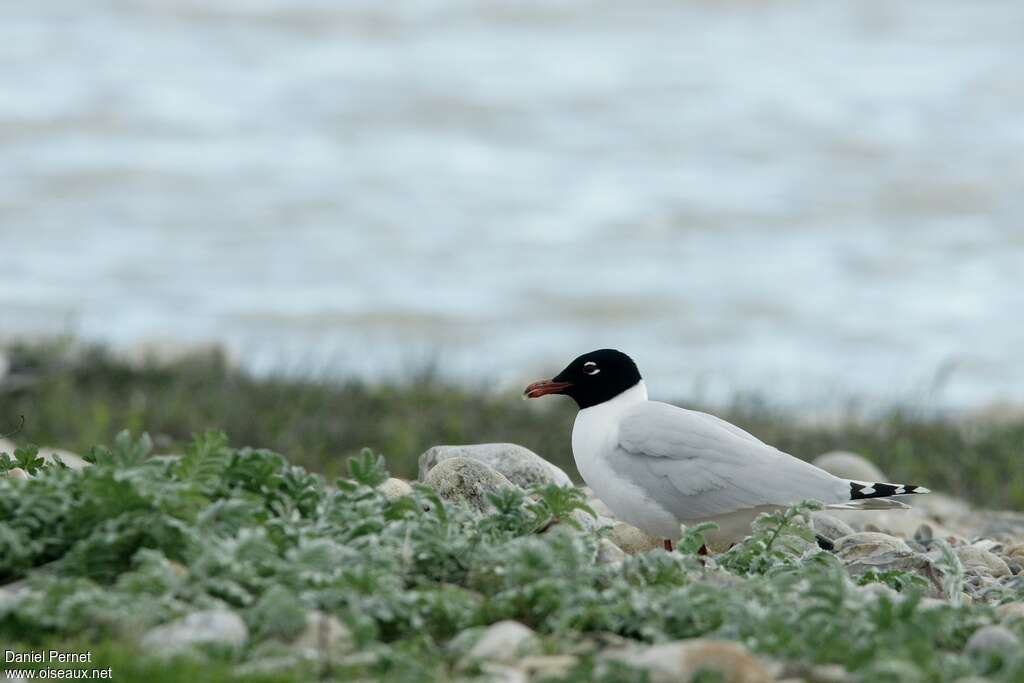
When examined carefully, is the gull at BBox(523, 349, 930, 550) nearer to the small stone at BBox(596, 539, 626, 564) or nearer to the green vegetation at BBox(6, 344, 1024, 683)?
the green vegetation at BBox(6, 344, 1024, 683)

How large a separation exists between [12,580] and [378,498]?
1.21 metres

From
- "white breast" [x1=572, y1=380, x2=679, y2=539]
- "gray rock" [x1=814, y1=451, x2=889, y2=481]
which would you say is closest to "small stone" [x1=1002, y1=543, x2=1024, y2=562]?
"white breast" [x1=572, y1=380, x2=679, y2=539]

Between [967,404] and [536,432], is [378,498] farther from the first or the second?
[967,404]

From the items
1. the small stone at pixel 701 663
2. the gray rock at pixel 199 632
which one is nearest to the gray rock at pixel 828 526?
the small stone at pixel 701 663

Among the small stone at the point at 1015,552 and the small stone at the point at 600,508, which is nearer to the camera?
the small stone at the point at 1015,552

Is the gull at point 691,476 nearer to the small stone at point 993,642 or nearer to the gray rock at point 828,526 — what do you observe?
the gray rock at point 828,526

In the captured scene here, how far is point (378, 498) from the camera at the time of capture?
5.20 metres

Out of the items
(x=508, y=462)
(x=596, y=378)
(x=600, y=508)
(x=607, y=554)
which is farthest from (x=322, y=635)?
(x=600, y=508)

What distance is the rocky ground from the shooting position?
4.05 m

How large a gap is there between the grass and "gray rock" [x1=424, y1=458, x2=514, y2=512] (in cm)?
399

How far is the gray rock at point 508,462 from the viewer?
673 centimetres

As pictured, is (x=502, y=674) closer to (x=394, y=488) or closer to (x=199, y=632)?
(x=199, y=632)

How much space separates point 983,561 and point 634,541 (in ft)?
5.02

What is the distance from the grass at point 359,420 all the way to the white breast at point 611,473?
397 centimetres
